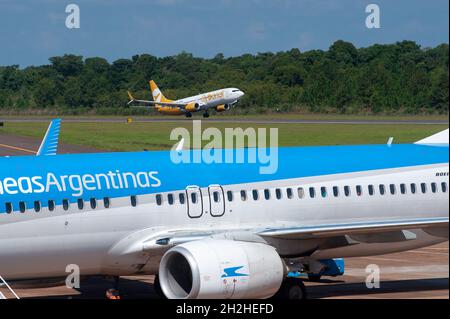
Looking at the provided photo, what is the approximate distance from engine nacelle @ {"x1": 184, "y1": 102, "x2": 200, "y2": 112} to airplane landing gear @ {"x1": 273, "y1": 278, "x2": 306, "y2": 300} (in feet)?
326

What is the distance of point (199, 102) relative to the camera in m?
123

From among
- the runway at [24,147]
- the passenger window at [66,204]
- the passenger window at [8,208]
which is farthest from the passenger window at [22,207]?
the runway at [24,147]

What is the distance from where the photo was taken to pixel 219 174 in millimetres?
24141

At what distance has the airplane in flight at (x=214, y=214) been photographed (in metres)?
21.9

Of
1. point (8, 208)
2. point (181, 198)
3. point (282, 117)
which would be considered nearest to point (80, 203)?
point (8, 208)

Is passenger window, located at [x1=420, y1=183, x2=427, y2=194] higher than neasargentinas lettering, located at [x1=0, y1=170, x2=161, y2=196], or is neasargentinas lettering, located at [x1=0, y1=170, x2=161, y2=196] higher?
neasargentinas lettering, located at [x1=0, y1=170, x2=161, y2=196]

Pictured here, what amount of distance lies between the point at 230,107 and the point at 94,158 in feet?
356

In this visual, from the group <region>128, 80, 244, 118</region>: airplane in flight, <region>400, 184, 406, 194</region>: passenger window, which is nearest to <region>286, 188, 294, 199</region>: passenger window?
<region>400, 184, 406, 194</region>: passenger window

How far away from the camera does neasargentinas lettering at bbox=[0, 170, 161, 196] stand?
22109 mm

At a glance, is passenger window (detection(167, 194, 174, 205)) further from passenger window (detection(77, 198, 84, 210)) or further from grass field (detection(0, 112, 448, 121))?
grass field (detection(0, 112, 448, 121))

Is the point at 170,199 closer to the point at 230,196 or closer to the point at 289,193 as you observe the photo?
the point at 230,196

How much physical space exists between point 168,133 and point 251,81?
50061 millimetres

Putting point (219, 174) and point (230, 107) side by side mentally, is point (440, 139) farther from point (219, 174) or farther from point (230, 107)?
point (230, 107)
